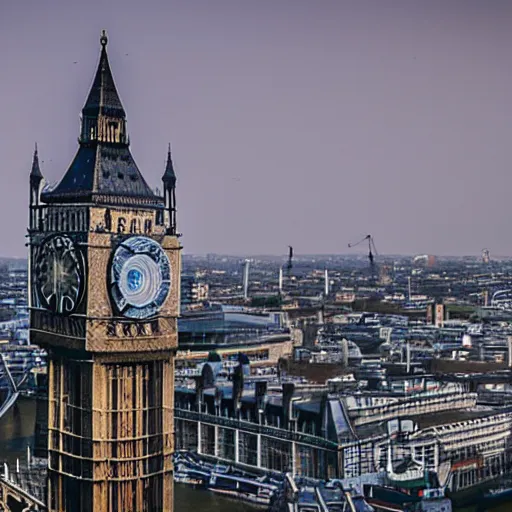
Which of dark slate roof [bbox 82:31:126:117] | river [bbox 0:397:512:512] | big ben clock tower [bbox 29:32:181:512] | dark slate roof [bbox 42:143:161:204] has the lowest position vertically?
river [bbox 0:397:512:512]

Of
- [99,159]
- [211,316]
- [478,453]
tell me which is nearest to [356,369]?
[211,316]

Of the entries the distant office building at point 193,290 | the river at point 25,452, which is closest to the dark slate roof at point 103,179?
the river at point 25,452

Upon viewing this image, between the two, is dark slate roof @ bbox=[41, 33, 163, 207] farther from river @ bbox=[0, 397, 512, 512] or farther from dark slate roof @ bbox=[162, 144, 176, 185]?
Result: river @ bbox=[0, 397, 512, 512]

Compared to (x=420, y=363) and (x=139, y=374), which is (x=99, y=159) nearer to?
(x=139, y=374)

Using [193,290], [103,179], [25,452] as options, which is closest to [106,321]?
[103,179]

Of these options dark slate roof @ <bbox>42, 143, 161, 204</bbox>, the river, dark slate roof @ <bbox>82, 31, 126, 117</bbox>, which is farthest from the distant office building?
dark slate roof @ <bbox>82, 31, 126, 117</bbox>

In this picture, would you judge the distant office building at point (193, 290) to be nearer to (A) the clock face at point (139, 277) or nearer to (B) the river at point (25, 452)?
(B) the river at point (25, 452)
